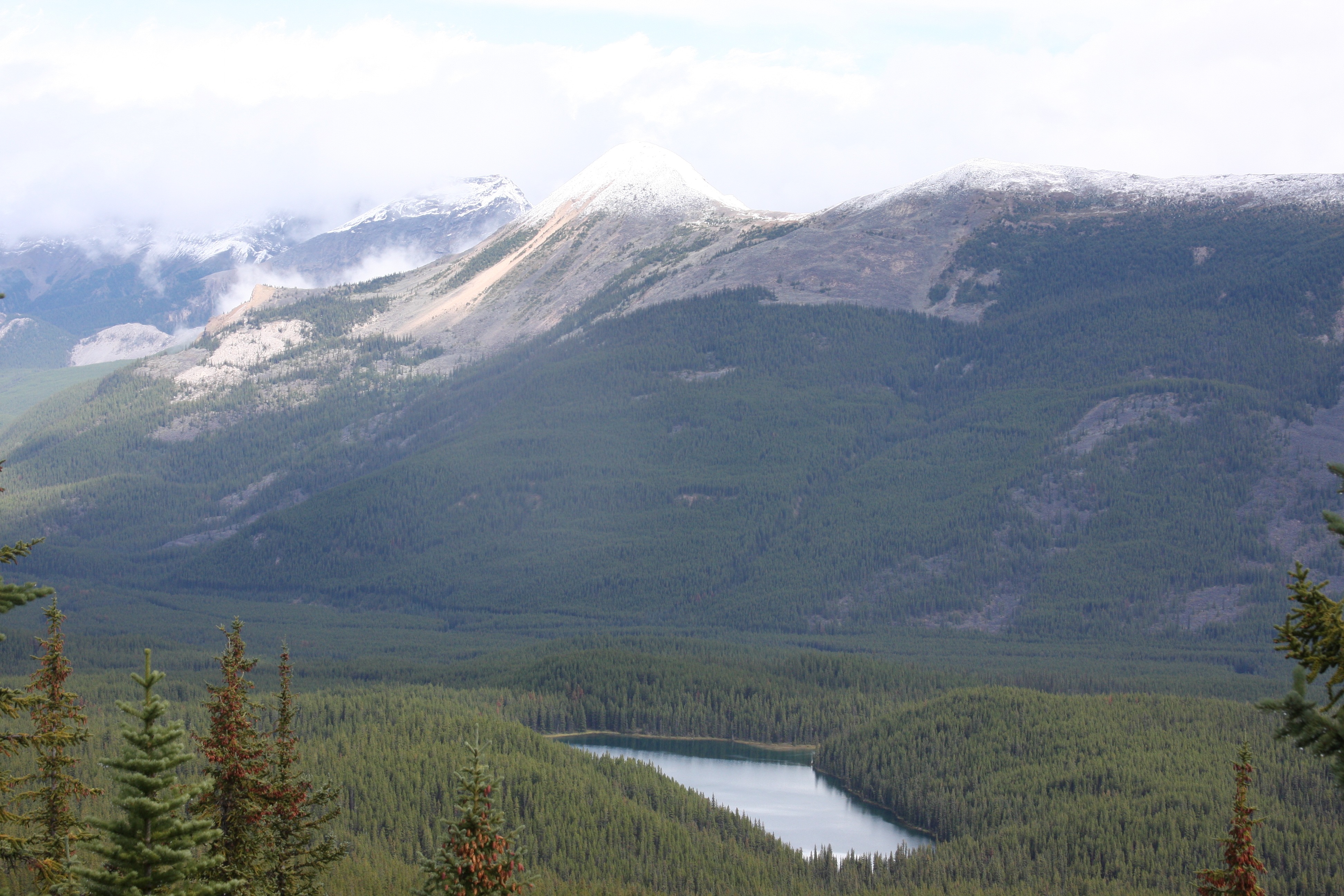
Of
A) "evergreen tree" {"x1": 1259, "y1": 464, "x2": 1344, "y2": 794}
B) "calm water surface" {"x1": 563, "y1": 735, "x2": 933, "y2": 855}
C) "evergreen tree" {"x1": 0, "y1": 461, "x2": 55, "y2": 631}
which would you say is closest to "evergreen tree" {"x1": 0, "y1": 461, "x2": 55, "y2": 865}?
"evergreen tree" {"x1": 0, "y1": 461, "x2": 55, "y2": 631}

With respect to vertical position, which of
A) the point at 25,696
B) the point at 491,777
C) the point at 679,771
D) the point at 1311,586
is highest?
the point at 1311,586

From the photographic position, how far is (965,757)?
154250 mm

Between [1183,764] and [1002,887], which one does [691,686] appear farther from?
[1002,887]

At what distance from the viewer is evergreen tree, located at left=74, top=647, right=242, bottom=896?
91.7ft

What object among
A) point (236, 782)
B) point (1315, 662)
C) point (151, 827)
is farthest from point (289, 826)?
point (1315, 662)

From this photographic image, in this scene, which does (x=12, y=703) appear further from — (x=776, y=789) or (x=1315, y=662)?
(x=776, y=789)

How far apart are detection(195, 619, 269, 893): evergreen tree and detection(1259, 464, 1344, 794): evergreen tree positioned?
102 ft

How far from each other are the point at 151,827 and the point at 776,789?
5452 inches

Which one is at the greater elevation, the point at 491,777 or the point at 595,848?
the point at 491,777

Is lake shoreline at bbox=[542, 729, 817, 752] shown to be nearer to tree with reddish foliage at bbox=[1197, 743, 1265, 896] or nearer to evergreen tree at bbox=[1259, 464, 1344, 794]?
tree with reddish foliage at bbox=[1197, 743, 1265, 896]

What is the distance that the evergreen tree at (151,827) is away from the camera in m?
27.9

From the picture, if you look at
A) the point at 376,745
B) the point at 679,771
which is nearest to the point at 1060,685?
the point at 679,771

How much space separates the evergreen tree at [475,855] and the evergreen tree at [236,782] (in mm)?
8576

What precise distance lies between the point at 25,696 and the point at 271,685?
538ft
